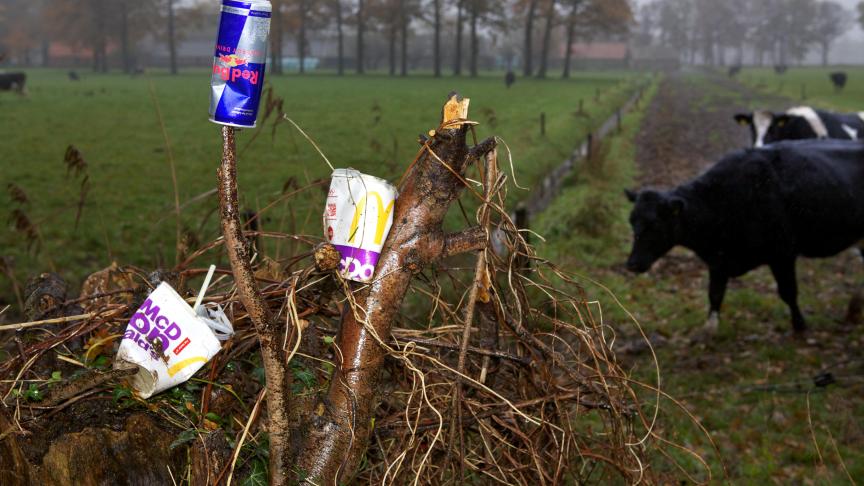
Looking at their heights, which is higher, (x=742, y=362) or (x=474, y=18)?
(x=474, y=18)

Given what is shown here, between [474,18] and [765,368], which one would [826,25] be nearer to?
[474,18]

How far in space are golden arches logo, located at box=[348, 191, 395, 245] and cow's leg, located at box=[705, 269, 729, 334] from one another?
609cm

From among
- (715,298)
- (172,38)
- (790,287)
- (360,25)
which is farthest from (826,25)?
(715,298)

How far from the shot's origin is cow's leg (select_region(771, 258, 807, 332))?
759 centimetres

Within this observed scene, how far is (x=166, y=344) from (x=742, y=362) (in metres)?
5.94

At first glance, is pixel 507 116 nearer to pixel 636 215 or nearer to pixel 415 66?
pixel 636 215

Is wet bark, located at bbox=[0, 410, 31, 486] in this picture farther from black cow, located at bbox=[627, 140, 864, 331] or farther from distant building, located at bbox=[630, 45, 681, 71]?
distant building, located at bbox=[630, 45, 681, 71]

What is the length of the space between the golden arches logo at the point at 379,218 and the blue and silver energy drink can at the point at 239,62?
46 cm

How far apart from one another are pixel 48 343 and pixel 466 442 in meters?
1.33

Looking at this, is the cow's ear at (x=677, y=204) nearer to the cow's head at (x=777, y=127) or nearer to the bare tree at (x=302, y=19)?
the cow's head at (x=777, y=127)

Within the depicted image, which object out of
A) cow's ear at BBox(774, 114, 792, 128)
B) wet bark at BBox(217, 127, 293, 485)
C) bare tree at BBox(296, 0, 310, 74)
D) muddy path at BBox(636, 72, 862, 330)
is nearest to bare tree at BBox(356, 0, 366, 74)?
bare tree at BBox(296, 0, 310, 74)

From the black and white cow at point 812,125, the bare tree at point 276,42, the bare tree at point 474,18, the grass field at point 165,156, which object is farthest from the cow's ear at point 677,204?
the bare tree at point 474,18

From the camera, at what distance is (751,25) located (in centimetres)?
15350

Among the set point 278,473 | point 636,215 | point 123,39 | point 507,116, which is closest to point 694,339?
point 636,215
